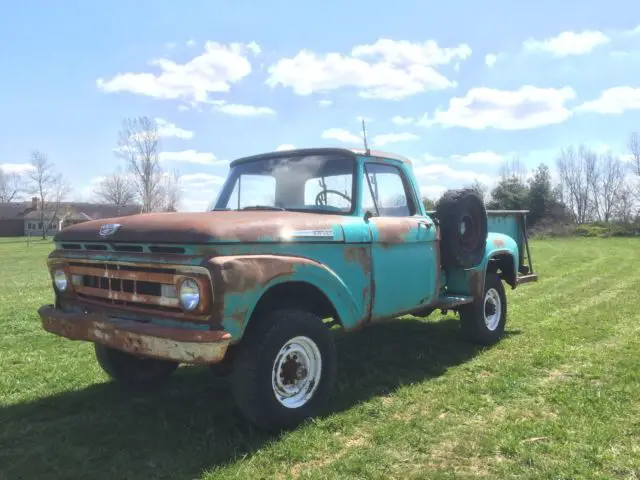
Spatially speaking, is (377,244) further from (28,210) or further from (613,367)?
(28,210)

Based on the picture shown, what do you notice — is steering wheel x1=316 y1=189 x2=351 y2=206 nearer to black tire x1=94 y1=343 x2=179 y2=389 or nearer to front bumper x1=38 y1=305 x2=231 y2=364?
front bumper x1=38 y1=305 x2=231 y2=364

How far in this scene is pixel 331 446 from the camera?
3578 millimetres

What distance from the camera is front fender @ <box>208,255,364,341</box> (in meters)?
3.33

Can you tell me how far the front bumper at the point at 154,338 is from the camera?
10.7 ft

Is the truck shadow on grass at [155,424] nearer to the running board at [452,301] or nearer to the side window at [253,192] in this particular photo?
the running board at [452,301]

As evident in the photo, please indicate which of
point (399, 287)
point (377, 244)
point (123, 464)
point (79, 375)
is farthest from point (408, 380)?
point (79, 375)

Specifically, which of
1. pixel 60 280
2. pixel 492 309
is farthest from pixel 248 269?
pixel 492 309

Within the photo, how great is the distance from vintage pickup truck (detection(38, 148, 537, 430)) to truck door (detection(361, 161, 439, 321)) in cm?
2

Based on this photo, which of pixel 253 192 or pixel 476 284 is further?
pixel 476 284

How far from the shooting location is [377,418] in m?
4.08

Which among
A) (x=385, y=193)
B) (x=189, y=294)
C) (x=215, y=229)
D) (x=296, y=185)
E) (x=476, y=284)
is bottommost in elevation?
(x=476, y=284)

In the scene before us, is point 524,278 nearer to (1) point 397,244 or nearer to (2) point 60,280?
(1) point 397,244

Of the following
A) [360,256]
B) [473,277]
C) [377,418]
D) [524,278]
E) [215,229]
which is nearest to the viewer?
[215,229]

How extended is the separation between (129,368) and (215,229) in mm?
2130
